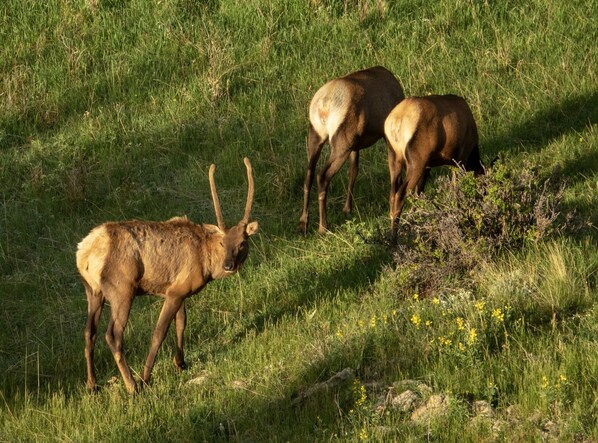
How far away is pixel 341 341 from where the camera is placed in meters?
10.5

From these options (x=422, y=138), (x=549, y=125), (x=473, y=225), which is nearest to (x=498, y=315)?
(x=473, y=225)

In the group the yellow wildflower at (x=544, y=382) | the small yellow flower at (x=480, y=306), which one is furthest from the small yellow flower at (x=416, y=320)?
the yellow wildflower at (x=544, y=382)

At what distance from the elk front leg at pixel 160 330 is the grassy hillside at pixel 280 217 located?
174 millimetres

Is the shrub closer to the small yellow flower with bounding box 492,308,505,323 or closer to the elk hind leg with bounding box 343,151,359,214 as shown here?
the small yellow flower with bounding box 492,308,505,323

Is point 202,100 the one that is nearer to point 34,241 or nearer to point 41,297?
point 34,241

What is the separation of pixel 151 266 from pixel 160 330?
53 cm

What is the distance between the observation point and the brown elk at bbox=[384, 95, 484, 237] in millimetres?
13211

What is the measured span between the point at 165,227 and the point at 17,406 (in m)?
1.90

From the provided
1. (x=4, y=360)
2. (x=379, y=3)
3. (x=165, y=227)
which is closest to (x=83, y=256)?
(x=165, y=227)

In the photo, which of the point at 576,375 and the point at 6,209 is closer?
the point at 576,375

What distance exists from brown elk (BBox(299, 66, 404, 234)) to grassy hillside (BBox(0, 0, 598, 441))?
414 mm

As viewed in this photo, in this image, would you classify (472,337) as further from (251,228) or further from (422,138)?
(422,138)

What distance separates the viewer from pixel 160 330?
35.3 ft

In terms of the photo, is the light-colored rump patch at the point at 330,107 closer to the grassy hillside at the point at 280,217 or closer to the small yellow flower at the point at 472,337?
the grassy hillside at the point at 280,217
